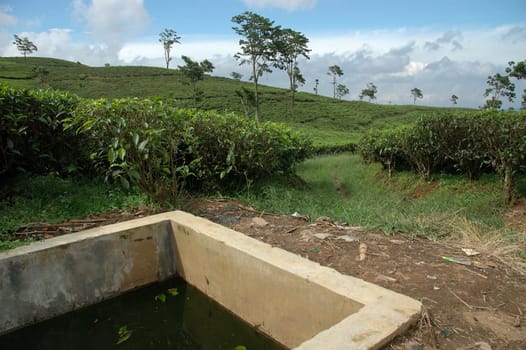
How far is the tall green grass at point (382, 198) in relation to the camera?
360 cm

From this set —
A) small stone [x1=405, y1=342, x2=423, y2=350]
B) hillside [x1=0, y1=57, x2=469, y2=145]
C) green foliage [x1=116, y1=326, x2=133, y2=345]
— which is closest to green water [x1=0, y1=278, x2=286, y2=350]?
green foliage [x1=116, y1=326, x2=133, y2=345]

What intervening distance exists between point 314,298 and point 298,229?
1.22 meters

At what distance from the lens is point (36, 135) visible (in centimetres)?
424

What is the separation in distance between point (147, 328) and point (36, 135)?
294 cm

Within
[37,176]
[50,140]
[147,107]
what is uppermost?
[147,107]

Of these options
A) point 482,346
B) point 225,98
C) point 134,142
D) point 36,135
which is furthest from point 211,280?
point 225,98

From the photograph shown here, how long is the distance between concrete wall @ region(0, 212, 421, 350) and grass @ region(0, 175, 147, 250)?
33.4 inches

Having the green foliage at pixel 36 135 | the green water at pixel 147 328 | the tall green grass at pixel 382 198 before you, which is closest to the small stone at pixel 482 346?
the green water at pixel 147 328

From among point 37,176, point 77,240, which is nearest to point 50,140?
point 37,176

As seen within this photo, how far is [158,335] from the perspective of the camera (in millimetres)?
2557

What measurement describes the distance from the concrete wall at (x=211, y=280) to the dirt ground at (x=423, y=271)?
0.68 feet

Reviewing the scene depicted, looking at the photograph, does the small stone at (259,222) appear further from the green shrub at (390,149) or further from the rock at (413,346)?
the green shrub at (390,149)

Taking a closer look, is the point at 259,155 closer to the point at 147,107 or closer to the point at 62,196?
the point at 147,107

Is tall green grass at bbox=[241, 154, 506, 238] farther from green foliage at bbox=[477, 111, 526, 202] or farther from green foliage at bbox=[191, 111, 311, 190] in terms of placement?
green foliage at bbox=[477, 111, 526, 202]
